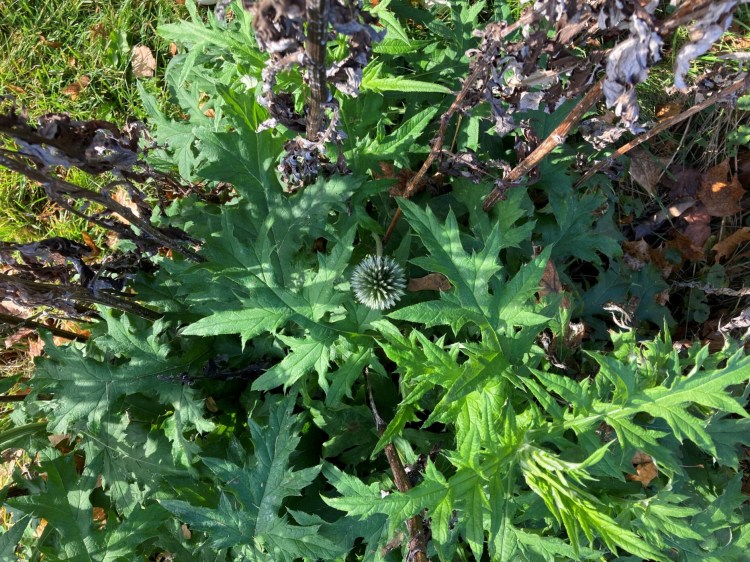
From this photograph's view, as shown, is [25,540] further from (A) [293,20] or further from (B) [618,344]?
(B) [618,344]

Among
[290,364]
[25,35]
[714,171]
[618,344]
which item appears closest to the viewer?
[290,364]

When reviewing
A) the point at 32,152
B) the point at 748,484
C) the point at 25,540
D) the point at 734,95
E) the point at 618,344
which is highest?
the point at 32,152

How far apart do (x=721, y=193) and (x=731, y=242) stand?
295mm

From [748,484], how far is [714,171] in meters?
1.78

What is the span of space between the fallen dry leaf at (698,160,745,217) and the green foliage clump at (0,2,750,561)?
0.88 m

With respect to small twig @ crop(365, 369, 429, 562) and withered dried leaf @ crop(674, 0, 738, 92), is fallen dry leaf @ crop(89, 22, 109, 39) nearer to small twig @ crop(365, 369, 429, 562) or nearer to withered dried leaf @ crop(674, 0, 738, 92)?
small twig @ crop(365, 369, 429, 562)

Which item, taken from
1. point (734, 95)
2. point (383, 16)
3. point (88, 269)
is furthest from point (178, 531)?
point (734, 95)

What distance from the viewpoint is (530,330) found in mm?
2039

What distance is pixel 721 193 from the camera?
3299 millimetres

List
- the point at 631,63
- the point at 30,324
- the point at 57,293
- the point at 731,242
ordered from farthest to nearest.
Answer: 1. the point at 731,242
2. the point at 30,324
3. the point at 57,293
4. the point at 631,63

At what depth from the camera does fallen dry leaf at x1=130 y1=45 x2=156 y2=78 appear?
3861 mm

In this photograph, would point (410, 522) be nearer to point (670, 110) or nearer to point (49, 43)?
point (670, 110)

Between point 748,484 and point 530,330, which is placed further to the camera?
point 748,484

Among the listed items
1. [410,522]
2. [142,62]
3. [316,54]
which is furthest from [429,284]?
[142,62]
